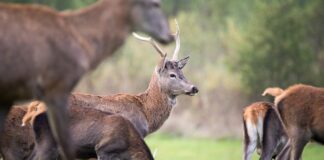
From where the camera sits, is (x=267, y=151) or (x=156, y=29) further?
(x=267, y=151)

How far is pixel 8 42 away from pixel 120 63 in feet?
81.5

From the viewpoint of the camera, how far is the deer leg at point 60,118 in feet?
29.0

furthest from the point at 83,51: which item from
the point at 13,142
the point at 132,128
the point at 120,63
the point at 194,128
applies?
the point at 120,63

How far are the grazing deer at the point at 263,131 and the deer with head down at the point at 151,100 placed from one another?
55.1 inches

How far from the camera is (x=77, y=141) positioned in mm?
10844

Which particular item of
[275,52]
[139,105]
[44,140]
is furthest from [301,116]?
[275,52]

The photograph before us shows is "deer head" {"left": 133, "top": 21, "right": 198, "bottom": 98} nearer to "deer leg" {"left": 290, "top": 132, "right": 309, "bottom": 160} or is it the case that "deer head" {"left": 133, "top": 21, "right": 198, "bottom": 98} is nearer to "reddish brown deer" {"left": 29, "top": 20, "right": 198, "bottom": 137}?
"reddish brown deer" {"left": 29, "top": 20, "right": 198, "bottom": 137}

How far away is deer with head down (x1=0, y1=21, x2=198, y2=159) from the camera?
12531mm

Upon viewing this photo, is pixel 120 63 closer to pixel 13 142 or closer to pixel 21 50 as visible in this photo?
pixel 13 142

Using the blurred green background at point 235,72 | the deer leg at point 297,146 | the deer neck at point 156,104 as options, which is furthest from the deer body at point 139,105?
the blurred green background at point 235,72

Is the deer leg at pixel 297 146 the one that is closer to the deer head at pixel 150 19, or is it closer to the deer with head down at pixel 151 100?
the deer with head down at pixel 151 100

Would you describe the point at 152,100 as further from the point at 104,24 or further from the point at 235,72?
the point at 235,72

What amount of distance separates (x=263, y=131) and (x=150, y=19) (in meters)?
3.92

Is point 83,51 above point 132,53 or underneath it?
above
